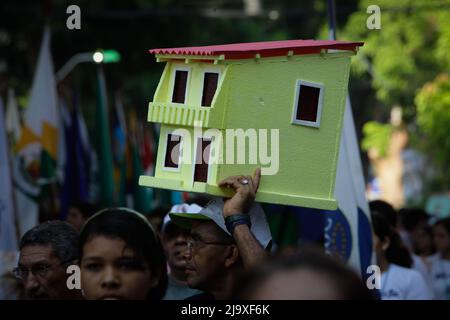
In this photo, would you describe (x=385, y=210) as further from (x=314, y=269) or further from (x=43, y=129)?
(x=314, y=269)

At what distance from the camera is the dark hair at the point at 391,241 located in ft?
27.6

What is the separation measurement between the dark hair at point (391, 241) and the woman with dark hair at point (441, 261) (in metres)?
3.08

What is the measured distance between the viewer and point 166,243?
8227 mm

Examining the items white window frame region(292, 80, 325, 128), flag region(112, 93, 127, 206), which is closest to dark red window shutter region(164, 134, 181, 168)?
white window frame region(292, 80, 325, 128)

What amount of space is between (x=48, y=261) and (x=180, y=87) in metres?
1.05

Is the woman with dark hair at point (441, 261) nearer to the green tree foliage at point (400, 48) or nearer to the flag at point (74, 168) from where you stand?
the flag at point (74, 168)

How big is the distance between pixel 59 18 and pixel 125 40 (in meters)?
1.90

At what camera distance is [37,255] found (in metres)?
5.91

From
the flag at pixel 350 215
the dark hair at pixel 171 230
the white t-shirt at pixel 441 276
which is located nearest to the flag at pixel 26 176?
the white t-shirt at pixel 441 276

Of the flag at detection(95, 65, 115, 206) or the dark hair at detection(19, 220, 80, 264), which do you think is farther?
the flag at detection(95, 65, 115, 206)

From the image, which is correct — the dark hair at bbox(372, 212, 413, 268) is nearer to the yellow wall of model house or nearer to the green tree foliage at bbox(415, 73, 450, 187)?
the yellow wall of model house

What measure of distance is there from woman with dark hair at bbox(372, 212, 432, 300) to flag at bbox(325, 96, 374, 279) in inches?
10.3

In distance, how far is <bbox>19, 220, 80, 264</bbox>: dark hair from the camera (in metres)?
5.90
